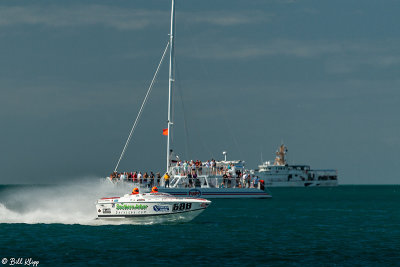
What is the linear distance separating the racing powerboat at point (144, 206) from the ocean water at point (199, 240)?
2.69 feet

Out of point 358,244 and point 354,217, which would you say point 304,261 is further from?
point 354,217

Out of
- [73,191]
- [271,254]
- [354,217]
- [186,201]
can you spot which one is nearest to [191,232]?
[186,201]

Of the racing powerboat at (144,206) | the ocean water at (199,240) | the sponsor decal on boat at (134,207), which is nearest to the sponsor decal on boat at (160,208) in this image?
the racing powerboat at (144,206)

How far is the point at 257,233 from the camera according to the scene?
1522 inches

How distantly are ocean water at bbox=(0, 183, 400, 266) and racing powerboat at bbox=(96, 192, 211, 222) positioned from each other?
82cm

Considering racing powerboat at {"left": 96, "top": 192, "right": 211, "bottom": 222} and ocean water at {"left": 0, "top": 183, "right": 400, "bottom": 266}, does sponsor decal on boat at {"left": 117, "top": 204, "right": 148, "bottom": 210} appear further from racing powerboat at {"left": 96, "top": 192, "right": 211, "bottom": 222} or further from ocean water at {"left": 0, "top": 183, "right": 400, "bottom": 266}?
ocean water at {"left": 0, "top": 183, "right": 400, "bottom": 266}

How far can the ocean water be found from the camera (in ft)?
92.9

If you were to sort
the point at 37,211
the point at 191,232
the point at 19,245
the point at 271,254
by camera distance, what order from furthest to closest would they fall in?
the point at 37,211 < the point at 191,232 < the point at 19,245 < the point at 271,254

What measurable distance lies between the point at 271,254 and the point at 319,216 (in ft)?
81.3

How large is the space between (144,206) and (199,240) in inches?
240

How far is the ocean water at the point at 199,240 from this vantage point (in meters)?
28.3

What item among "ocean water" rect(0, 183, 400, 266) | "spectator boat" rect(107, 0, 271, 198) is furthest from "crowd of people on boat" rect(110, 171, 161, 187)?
"ocean water" rect(0, 183, 400, 266)
